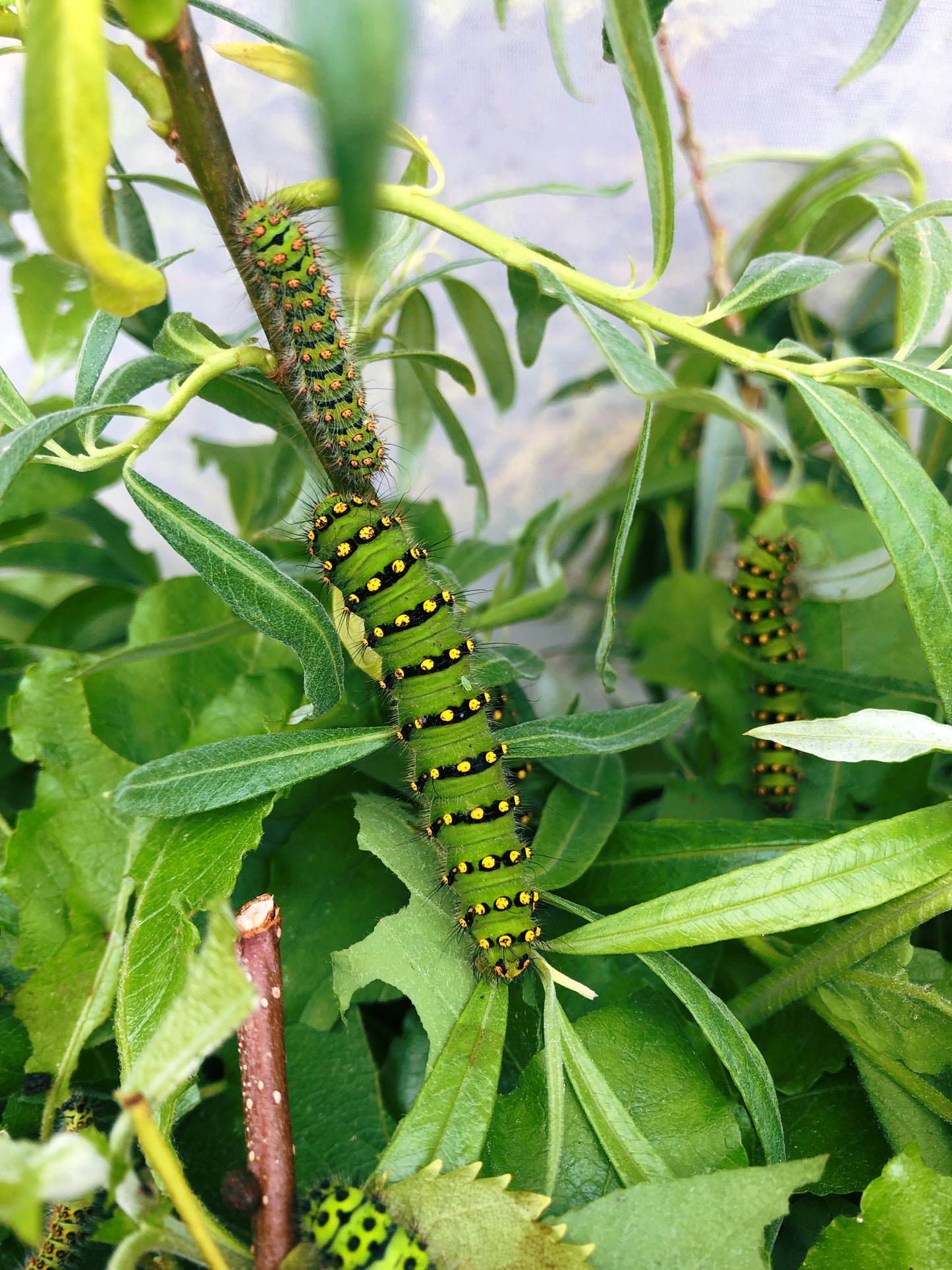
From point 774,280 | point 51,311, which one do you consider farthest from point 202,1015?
point 51,311

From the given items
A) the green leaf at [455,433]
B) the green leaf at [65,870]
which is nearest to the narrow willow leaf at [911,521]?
the green leaf at [455,433]

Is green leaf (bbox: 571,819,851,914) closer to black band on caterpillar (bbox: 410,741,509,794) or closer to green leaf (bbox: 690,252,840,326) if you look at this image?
black band on caterpillar (bbox: 410,741,509,794)

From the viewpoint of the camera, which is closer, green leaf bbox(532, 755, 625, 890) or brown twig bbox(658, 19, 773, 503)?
green leaf bbox(532, 755, 625, 890)

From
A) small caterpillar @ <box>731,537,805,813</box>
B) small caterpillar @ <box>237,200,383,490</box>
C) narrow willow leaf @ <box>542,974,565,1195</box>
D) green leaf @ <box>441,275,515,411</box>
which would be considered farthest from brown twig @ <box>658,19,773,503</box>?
narrow willow leaf @ <box>542,974,565,1195</box>

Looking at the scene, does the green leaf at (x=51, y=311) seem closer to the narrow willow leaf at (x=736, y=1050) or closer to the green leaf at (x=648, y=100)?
the green leaf at (x=648, y=100)

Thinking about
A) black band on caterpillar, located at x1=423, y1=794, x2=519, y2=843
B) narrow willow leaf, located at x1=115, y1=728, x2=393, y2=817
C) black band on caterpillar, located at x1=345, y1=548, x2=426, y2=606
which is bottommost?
black band on caterpillar, located at x1=423, y1=794, x2=519, y2=843

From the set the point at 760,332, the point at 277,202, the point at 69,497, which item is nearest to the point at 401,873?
the point at 277,202

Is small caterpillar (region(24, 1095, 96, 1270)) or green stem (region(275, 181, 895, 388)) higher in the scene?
green stem (region(275, 181, 895, 388))
